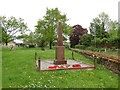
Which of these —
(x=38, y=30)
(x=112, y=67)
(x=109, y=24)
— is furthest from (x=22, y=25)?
(x=109, y=24)

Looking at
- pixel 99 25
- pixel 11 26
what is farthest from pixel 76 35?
pixel 11 26

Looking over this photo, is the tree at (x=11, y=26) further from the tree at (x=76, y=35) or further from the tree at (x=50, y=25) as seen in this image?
the tree at (x=76, y=35)

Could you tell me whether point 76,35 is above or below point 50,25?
below

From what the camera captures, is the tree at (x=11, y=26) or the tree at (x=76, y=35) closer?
the tree at (x=11, y=26)

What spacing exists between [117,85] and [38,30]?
924 inches

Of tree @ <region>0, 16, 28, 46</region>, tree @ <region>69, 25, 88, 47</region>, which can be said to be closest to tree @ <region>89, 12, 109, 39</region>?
tree @ <region>69, 25, 88, 47</region>

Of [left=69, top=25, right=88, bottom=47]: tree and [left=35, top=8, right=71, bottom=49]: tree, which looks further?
[left=69, top=25, right=88, bottom=47]: tree

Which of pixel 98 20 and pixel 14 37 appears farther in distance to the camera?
pixel 98 20

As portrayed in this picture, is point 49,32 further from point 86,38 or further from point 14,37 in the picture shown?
point 86,38

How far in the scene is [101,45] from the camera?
65.7 feet

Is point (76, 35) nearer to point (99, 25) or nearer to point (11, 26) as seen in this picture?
point (99, 25)

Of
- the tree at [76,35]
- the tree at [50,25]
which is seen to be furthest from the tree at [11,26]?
the tree at [76,35]

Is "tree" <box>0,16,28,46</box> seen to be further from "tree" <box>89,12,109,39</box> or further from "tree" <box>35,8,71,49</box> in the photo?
"tree" <box>89,12,109,39</box>

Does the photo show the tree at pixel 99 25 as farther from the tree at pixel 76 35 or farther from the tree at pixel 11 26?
the tree at pixel 11 26
